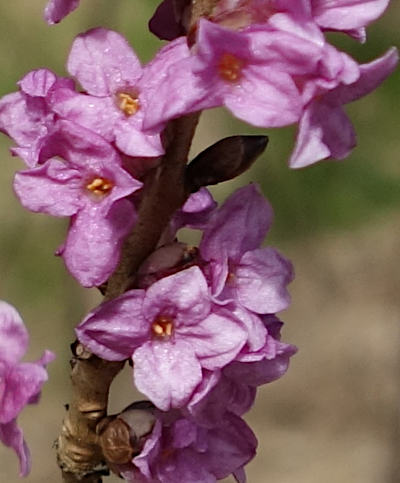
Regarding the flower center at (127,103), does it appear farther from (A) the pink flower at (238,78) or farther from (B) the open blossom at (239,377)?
(B) the open blossom at (239,377)

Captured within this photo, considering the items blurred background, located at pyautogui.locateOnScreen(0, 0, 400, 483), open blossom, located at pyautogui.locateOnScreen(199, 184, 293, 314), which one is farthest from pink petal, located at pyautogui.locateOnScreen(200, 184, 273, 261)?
blurred background, located at pyautogui.locateOnScreen(0, 0, 400, 483)

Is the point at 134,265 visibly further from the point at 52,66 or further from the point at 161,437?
the point at 52,66

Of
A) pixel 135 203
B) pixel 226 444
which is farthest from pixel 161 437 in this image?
pixel 135 203

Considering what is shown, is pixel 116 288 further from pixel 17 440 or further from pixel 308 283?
pixel 308 283

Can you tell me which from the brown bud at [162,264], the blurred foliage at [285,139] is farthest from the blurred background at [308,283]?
the brown bud at [162,264]

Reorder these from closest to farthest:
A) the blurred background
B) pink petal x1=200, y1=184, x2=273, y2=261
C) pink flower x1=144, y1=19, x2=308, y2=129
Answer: pink flower x1=144, y1=19, x2=308, y2=129 → pink petal x1=200, y1=184, x2=273, y2=261 → the blurred background

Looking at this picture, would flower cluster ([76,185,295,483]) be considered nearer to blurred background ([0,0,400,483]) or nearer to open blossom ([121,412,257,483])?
open blossom ([121,412,257,483])
